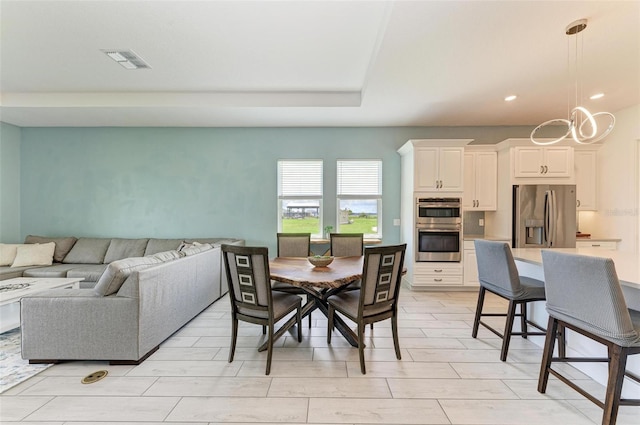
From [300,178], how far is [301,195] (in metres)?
0.30

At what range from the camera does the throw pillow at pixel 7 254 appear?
13.3 feet

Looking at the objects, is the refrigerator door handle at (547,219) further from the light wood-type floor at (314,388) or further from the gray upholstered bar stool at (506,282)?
the light wood-type floor at (314,388)

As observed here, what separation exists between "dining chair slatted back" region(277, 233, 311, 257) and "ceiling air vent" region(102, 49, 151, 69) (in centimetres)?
250

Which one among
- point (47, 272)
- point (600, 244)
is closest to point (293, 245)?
point (47, 272)

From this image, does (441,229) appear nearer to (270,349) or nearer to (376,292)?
(376,292)

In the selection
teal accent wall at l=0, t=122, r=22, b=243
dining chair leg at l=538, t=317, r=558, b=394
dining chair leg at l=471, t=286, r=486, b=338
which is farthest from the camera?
teal accent wall at l=0, t=122, r=22, b=243

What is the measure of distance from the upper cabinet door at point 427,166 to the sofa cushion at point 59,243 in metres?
5.56

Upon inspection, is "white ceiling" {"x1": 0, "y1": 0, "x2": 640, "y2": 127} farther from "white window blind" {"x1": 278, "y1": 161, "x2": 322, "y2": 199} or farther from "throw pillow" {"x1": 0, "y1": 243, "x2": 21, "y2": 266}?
"throw pillow" {"x1": 0, "y1": 243, "x2": 21, "y2": 266}

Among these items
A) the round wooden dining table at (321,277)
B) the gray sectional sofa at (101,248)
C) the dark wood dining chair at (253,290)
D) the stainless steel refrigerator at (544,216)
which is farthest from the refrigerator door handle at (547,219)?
the gray sectional sofa at (101,248)

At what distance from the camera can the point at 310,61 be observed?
121 inches

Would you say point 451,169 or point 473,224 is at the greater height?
point 451,169

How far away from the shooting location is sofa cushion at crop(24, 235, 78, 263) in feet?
14.4

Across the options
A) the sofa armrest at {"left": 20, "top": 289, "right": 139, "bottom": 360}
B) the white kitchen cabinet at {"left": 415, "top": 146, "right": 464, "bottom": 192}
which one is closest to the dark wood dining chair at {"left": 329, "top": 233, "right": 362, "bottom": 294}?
the white kitchen cabinet at {"left": 415, "top": 146, "right": 464, "bottom": 192}

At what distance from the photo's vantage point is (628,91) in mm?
3443
